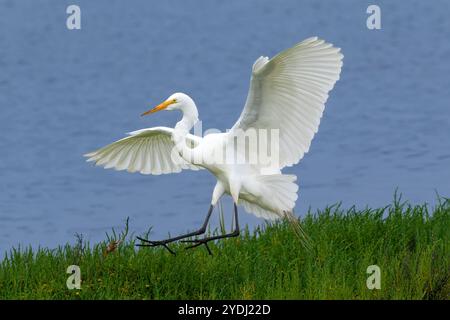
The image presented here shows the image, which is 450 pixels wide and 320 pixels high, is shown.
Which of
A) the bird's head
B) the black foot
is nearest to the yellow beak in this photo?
the bird's head

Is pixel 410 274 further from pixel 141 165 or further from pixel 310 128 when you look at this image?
pixel 141 165

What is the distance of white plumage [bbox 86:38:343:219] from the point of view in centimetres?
838

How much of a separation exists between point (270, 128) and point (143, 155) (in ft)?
5.37

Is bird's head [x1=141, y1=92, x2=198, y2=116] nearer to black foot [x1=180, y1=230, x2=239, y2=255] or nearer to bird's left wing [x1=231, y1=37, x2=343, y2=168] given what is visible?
bird's left wing [x1=231, y1=37, x2=343, y2=168]

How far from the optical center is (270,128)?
8820 mm

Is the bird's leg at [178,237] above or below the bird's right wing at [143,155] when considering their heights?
below

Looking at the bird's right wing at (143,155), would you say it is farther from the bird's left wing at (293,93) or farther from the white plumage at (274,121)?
the bird's left wing at (293,93)

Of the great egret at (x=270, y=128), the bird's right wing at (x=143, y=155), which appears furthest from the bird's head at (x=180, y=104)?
the bird's right wing at (x=143, y=155)

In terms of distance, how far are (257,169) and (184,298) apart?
1.28 m

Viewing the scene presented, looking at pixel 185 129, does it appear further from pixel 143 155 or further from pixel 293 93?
pixel 143 155

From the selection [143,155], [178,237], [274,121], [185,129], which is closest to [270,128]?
[274,121]

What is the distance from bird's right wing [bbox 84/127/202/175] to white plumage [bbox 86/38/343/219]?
13.0 inches

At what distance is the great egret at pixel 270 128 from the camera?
8383 mm

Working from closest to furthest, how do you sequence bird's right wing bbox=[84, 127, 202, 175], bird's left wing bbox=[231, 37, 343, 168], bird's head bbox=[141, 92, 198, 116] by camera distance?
bird's left wing bbox=[231, 37, 343, 168], bird's head bbox=[141, 92, 198, 116], bird's right wing bbox=[84, 127, 202, 175]
